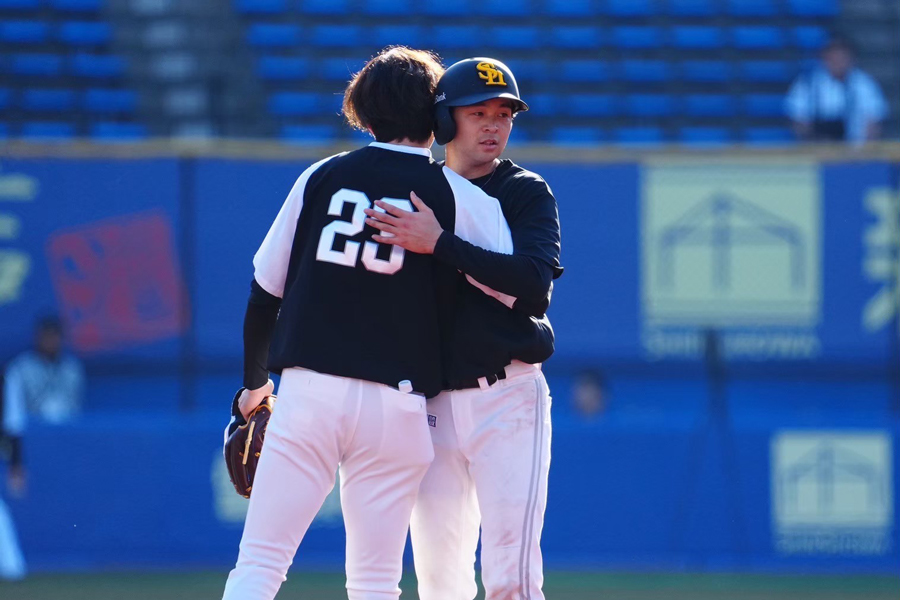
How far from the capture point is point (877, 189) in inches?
320

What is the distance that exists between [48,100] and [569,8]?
4.85m

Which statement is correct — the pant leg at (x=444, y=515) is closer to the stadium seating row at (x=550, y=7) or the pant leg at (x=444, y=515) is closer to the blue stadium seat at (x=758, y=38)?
the stadium seating row at (x=550, y=7)

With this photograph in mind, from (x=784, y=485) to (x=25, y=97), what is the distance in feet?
23.5

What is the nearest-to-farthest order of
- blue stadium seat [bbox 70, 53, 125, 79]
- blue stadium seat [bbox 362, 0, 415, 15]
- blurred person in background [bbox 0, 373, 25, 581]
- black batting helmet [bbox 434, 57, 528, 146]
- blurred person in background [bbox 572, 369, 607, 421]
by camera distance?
black batting helmet [bbox 434, 57, 528, 146] < blurred person in background [bbox 0, 373, 25, 581] < blurred person in background [bbox 572, 369, 607, 421] < blue stadium seat [bbox 70, 53, 125, 79] < blue stadium seat [bbox 362, 0, 415, 15]

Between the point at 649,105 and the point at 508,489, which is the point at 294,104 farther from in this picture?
the point at 508,489

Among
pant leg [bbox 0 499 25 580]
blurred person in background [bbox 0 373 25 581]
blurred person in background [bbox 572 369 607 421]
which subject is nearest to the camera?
pant leg [bbox 0 499 25 580]

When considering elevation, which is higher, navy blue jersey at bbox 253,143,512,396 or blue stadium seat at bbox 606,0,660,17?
blue stadium seat at bbox 606,0,660,17

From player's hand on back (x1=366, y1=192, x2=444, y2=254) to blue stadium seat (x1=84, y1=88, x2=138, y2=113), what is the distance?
8066mm

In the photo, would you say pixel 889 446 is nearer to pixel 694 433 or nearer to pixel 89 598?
pixel 694 433

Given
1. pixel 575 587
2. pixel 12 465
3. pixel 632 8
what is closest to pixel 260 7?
pixel 632 8

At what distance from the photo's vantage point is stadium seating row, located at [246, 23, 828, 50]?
1095 cm

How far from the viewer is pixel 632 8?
11320mm

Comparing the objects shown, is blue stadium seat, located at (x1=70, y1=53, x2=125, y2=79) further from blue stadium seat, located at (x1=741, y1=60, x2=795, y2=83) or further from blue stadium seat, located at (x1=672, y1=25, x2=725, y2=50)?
blue stadium seat, located at (x1=741, y1=60, x2=795, y2=83)

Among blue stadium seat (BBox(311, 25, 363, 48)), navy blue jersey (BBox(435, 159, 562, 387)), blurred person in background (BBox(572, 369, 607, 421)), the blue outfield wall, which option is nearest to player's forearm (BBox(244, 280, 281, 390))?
navy blue jersey (BBox(435, 159, 562, 387))
